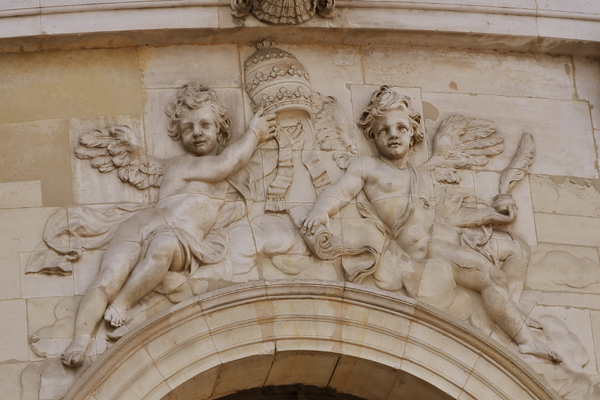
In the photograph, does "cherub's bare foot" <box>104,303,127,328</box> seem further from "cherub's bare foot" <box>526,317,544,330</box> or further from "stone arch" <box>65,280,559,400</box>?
"cherub's bare foot" <box>526,317,544,330</box>

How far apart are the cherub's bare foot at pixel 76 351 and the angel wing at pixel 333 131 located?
A: 7.45ft

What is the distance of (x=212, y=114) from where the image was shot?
41.3 feet

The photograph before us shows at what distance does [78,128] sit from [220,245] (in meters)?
1.32

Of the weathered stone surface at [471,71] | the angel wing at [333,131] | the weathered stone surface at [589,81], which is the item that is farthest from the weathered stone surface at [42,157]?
the weathered stone surface at [589,81]

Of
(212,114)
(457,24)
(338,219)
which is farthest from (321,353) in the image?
(457,24)

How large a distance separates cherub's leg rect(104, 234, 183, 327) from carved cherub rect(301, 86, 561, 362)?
1010 mm

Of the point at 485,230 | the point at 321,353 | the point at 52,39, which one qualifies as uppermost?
the point at 52,39

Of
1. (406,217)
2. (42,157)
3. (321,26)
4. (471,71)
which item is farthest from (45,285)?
(471,71)

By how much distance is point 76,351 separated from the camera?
11.7m

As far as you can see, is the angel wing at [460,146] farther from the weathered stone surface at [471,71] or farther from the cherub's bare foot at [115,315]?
the cherub's bare foot at [115,315]

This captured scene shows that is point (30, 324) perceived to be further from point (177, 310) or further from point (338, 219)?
point (338, 219)

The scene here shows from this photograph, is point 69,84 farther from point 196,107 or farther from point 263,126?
point 263,126

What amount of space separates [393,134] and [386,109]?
0.19m

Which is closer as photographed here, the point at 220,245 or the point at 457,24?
the point at 220,245
